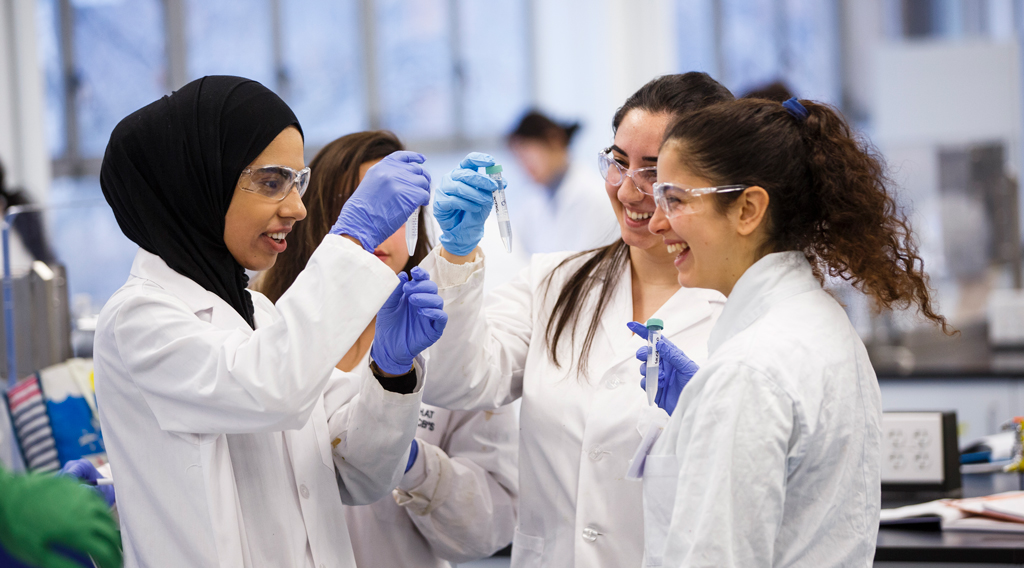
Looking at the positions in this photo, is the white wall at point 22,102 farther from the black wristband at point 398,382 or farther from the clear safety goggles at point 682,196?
the clear safety goggles at point 682,196

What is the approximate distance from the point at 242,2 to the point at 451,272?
5202mm

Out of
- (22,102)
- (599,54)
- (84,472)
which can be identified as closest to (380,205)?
(84,472)

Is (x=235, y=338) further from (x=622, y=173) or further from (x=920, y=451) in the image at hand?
Result: (x=920, y=451)

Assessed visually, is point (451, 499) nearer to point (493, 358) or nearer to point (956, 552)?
point (493, 358)

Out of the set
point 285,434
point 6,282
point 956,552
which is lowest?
point 956,552

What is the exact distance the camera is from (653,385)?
1.35m

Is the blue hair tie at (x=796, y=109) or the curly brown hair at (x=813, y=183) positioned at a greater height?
the blue hair tie at (x=796, y=109)

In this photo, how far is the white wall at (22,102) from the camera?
5414mm

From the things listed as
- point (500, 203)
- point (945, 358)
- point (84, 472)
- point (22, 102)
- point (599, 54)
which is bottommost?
point (945, 358)

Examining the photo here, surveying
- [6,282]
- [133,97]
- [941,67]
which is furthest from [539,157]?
[6,282]

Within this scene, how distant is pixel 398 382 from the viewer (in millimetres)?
1425

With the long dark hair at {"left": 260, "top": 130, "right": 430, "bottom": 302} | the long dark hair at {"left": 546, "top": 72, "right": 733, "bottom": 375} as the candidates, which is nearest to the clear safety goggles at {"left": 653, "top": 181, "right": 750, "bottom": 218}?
the long dark hair at {"left": 546, "top": 72, "right": 733, "bottom": 375}

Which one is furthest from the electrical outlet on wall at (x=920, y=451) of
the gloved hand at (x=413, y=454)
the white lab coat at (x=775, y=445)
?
the gloved hand at (x=413, y=454)

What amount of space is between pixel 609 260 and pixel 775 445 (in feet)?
2.42
